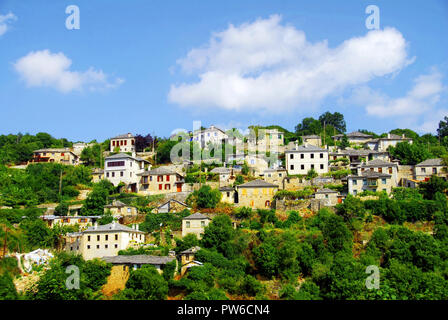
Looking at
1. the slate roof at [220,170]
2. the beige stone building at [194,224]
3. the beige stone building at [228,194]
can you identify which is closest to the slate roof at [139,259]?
the beige stone building at [194,224]

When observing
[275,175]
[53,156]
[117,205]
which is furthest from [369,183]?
[53,156]

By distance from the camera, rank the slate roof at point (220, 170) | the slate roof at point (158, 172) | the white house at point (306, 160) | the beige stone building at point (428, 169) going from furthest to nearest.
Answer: the slate roof at point (220, 170)
the slate roof at point (158, 172)
the white house at point (306, 160)
the beige stone building at point (428, 169)

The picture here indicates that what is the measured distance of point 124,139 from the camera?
8338cm

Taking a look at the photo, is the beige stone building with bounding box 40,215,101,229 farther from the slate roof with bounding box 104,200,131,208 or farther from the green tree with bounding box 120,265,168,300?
the green tree with bounding box 120,265,168,300

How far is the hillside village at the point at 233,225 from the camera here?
39219mm

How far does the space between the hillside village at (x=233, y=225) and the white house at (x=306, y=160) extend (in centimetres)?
13

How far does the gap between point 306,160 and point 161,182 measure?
17885 millimetres

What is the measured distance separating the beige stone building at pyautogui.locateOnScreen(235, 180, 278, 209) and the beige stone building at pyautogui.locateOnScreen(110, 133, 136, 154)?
109 feet

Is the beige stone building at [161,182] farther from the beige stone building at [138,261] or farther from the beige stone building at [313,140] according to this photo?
the beige stone building at [313,140]

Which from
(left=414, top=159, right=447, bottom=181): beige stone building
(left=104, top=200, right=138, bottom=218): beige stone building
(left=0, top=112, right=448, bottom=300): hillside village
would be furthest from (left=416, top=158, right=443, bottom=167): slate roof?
(left=104, top=200, right=138, bottom=218): beige stone building

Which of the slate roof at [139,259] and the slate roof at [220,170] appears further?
the slate roof at [220,170]

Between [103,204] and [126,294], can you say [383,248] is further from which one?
[103,204]

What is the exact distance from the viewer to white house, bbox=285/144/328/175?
61250 millimetres

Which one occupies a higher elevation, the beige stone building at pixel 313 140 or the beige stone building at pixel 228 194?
the beige stone building at pixel 313 140
